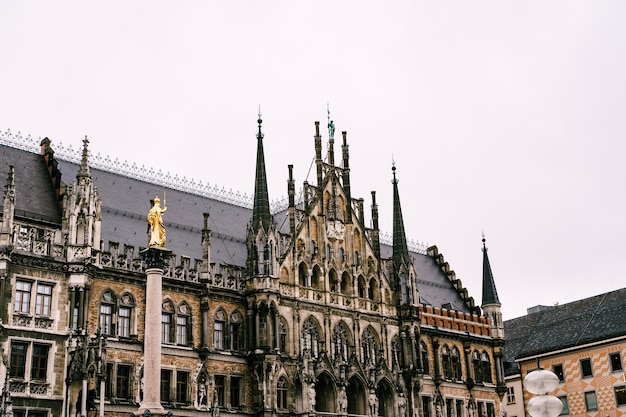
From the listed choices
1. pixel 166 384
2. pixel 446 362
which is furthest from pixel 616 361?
pixel 166 384

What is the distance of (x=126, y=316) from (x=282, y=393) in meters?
10.5

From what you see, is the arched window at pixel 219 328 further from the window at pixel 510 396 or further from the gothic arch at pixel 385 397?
the window at pixel 510 396

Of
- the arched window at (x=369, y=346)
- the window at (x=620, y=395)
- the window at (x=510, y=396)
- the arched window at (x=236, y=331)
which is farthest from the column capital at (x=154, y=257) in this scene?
the window at (x=510, y=396)

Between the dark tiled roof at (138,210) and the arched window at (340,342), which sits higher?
the dark tiled roof at (138,210)

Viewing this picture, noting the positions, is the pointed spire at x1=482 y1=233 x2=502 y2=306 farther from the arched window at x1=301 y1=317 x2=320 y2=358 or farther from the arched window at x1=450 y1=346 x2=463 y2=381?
the arched window at x1=301 y1=317 x2=320 y2=358

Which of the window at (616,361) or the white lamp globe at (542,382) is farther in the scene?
the window at (616,361)

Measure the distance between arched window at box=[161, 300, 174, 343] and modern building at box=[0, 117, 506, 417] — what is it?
78mm

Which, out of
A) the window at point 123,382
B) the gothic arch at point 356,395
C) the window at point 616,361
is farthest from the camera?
the window at point 616,361

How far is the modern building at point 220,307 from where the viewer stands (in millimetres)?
43125

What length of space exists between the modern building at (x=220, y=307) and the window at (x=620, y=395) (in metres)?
8.70

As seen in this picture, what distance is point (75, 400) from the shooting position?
42531 mm

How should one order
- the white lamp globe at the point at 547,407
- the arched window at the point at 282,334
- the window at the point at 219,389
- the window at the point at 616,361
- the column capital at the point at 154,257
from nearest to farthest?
the white lamp globe at the point at 547,407
the column capital at the point at 154,257
the window at the point at 219,389
the arched window at the point at 282,334
the window at the point at 616,361

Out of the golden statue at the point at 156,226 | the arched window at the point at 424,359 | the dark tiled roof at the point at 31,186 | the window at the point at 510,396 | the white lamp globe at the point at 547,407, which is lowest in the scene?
the white lamp globe at the point at 547,407

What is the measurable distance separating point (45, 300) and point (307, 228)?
1824 centimetres
